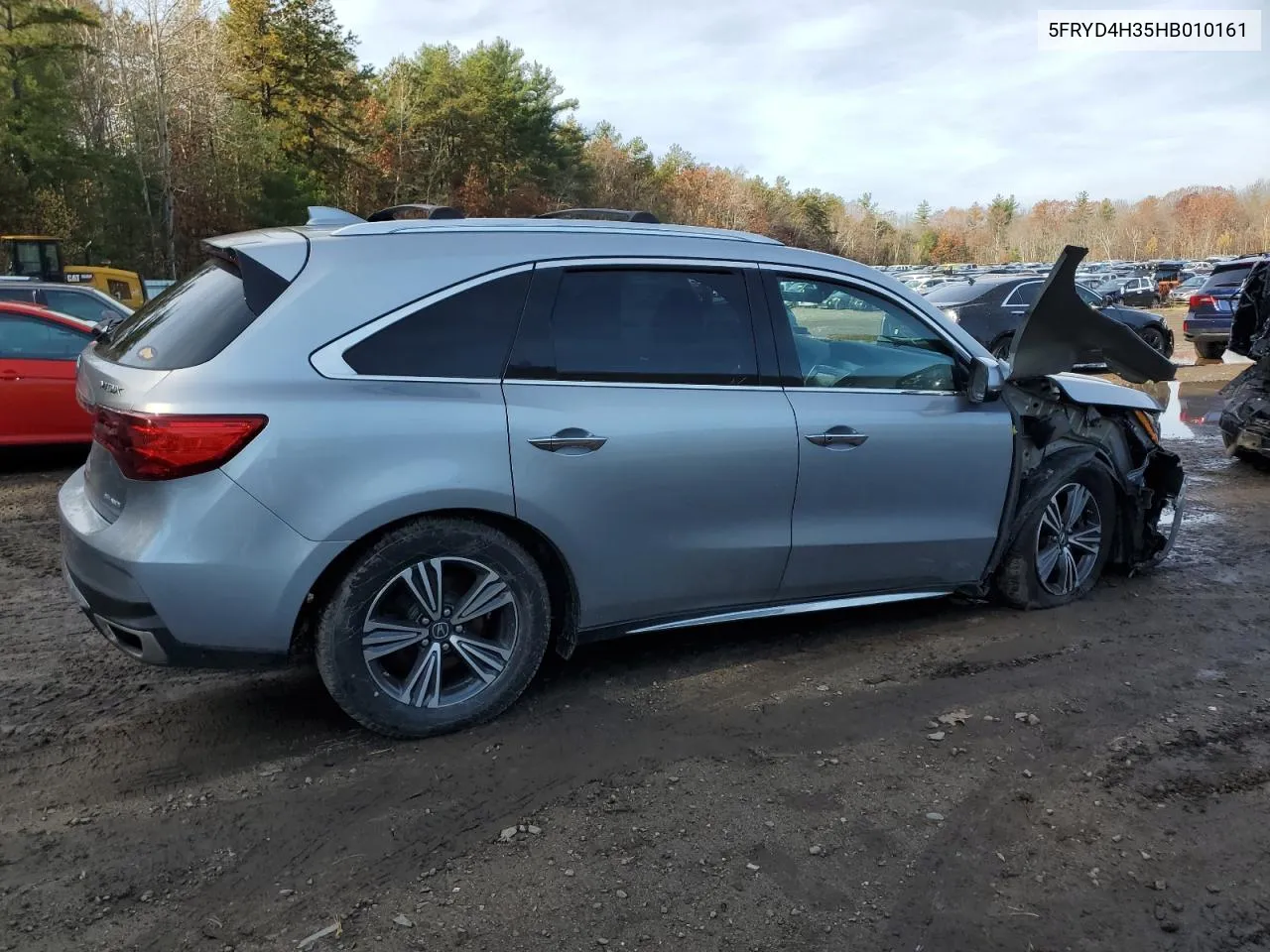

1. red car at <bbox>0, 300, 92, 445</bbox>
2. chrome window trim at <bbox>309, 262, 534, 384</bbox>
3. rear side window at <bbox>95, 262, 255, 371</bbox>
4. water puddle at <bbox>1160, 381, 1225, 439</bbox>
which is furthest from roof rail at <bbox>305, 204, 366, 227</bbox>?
water puddle at <bbox>1160, 381, 1225, 439</bbox>

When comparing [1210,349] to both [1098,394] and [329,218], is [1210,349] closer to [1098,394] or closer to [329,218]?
[1098,394]

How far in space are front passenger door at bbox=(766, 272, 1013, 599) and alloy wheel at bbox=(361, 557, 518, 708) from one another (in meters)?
1.27

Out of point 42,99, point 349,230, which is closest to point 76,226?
point 42,99

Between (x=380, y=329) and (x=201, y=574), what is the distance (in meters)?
0.99

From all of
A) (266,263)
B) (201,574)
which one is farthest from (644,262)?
(201,574)

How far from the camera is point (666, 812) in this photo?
3.17 meters

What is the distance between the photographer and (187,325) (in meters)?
3.50

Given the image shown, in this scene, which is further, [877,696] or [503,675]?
[877,696]

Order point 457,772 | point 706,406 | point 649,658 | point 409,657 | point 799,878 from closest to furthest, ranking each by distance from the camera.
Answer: point 799,878 < point 457,772 < point 409,657 < point 706,406 < point 649,658

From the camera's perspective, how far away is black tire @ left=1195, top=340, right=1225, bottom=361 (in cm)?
1848

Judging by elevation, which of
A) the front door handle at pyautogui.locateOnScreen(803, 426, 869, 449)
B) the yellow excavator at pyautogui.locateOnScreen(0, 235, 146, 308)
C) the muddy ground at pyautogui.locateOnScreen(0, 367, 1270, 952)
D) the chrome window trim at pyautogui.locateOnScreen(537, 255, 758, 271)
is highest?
the yellow excavator at pyautogui.locateOnScreen(0, 235, 146, 308)

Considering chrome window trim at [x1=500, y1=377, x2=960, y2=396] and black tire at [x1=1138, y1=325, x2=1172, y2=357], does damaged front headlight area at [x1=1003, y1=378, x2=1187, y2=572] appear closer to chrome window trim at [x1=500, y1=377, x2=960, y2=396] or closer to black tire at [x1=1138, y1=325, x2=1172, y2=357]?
chrome window trim at [x1=500, y1=377, x2=960, y2=396]

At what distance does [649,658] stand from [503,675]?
0.88 m

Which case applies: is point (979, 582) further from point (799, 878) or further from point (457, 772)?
point (457, 772)
